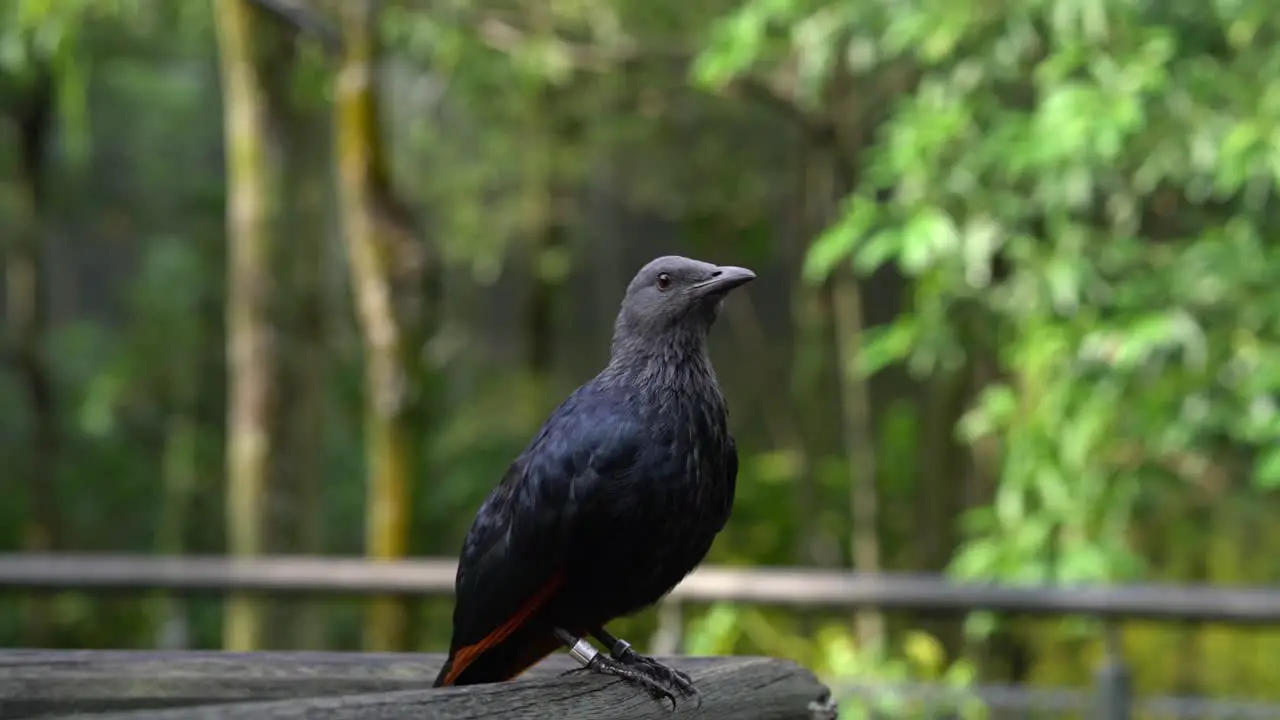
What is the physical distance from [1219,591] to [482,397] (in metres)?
5.61

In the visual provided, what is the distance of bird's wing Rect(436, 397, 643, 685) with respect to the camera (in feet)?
5.44

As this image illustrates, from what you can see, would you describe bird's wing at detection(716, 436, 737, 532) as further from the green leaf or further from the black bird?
the green leaf

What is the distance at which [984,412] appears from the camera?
439 centimetres

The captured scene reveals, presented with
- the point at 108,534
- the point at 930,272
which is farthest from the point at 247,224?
the point at 108,534

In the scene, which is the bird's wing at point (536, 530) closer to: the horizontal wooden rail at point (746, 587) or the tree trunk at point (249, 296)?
the horizontal wooden rail at point (746, 587)

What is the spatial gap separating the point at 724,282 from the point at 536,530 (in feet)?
1.37

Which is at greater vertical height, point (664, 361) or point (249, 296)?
point (249, 296)

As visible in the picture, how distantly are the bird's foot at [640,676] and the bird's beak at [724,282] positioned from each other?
19.3 inches

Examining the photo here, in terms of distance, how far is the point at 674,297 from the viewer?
6.17 ft

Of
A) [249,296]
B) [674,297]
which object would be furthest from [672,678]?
[249,296]

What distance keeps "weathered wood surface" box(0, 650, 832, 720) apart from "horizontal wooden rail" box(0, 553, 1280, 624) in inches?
40.9

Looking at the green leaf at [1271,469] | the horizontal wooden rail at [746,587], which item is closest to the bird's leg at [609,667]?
the horizontal wooden rail at [746,587]

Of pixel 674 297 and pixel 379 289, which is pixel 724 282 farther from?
pixel 379 289

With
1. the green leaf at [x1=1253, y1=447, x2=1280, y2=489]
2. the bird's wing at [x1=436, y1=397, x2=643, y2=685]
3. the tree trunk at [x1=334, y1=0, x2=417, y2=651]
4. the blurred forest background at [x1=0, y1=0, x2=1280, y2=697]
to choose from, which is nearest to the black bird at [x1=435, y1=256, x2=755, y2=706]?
the bird's wing at [x1=436, y1=397, x2=643, y2=685]
